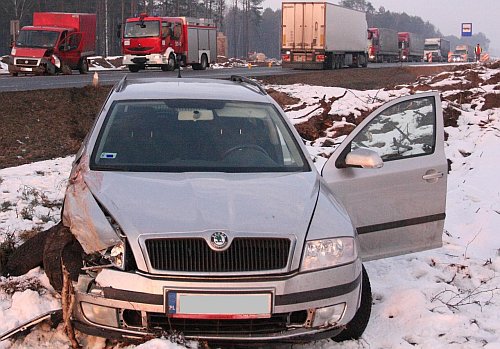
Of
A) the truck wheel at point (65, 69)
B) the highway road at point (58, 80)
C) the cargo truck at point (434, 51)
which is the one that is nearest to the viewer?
the highway road at point (58, 80)

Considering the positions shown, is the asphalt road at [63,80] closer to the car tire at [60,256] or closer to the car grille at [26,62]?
the car grille at [26,62]

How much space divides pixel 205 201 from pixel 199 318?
2.33 feet

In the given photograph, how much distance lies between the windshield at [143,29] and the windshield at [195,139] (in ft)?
100

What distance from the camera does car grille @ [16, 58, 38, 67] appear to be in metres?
30.3

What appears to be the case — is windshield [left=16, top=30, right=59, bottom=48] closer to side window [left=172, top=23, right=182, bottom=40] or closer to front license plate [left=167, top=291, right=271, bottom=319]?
side window [left=172, top=23, right=182, bottom=40]

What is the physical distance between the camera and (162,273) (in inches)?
148

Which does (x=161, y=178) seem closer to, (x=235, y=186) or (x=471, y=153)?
(x=235, y=186)

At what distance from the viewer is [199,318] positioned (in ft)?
12.4

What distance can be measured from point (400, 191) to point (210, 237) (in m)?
2.03

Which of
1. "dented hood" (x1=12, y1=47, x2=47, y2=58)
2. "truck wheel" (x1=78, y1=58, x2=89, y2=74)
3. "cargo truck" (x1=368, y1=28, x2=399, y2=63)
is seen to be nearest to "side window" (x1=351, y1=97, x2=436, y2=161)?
"dented hood" (x1=12, y1=47, x2=47, y2=58)

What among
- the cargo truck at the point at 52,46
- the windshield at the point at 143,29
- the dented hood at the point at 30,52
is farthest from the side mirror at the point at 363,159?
the windshield at the point at 143,29

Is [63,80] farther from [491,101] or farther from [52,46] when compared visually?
[491,101]

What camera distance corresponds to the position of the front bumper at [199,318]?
3738 mm

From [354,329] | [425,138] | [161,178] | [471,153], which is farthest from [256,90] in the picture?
[471,153]
